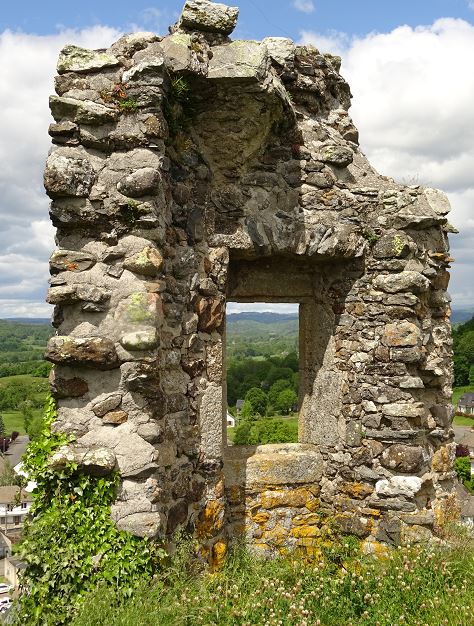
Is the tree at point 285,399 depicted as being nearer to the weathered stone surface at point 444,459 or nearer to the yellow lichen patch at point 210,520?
the weathered stone surface at point 444,459

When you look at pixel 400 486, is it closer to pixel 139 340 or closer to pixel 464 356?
pixel 139 340

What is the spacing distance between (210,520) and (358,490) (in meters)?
1.56

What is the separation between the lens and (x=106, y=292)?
3721 mm

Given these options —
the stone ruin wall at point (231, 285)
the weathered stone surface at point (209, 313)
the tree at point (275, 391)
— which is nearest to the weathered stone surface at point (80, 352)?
the stone ruin wall at point (231, 285)

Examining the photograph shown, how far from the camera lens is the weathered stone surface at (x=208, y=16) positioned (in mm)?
4363

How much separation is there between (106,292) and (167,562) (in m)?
1.95

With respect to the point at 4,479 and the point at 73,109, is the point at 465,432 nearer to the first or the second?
the point at 4,479

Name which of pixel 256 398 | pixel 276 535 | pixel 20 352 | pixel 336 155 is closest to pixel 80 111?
pixel 336 155

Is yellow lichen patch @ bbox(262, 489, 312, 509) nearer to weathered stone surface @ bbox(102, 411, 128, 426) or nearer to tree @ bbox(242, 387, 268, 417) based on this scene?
weathered stone surface @ bbox(102, 411, 128, 426)

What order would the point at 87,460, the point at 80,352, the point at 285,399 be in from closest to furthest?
the point at 87,460
the point at 80,352
the point at 285,399

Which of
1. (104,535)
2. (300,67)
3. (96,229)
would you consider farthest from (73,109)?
(104,535)

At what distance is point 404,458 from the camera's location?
504cm

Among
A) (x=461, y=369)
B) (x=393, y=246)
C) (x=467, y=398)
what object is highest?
(x=393, y=246)

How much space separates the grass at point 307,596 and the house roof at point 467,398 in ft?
146
